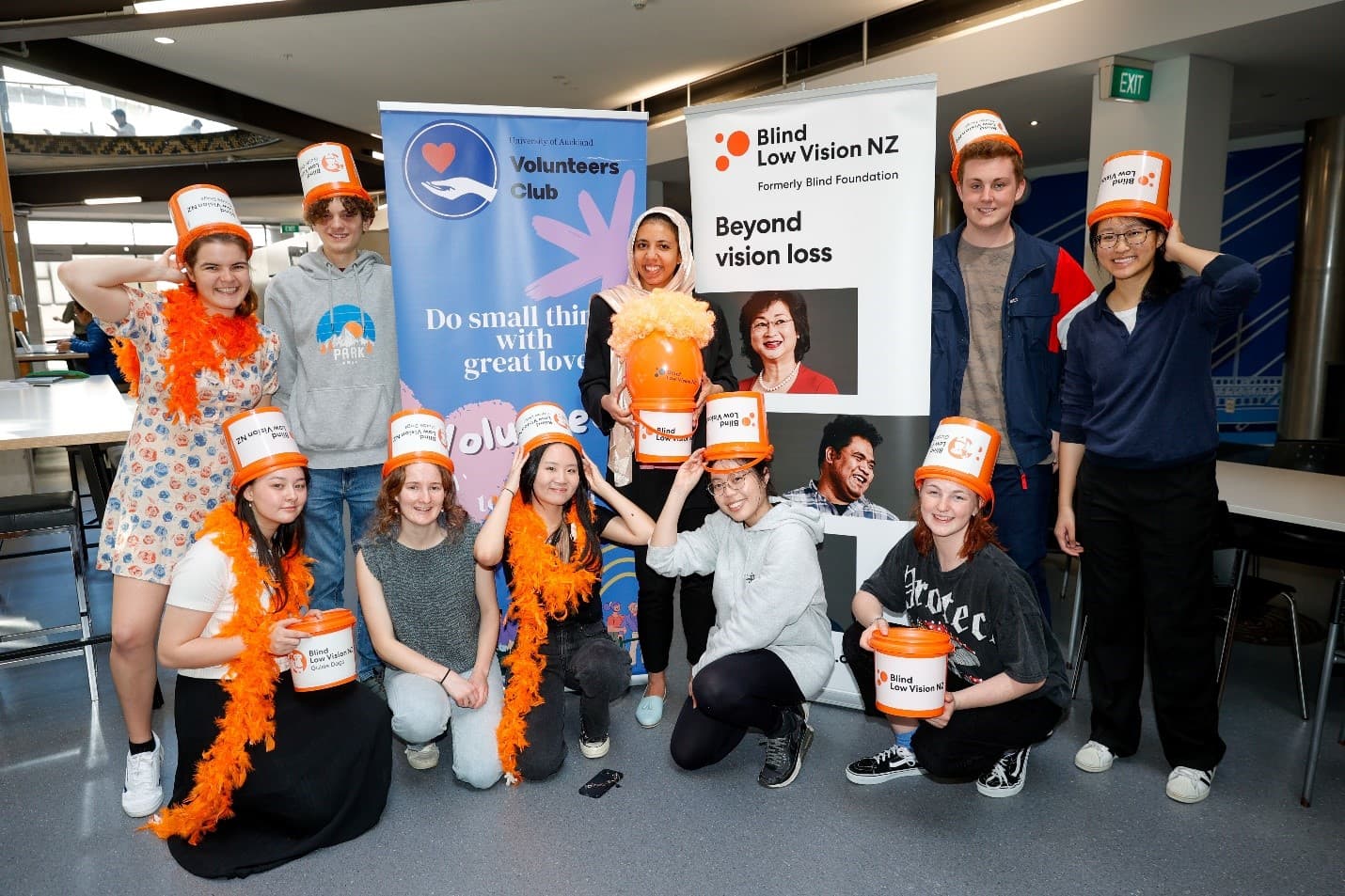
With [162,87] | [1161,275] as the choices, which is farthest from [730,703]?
[162,87]

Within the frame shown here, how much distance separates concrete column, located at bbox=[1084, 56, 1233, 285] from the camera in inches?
226

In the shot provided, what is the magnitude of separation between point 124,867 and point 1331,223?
9.81m

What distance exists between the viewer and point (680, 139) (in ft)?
30.8

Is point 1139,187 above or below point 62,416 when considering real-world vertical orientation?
above

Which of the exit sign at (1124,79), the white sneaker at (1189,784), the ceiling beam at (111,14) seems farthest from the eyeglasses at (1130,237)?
the ceiling beam at (111,14)

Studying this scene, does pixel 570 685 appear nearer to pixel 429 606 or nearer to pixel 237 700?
pixel 429 606

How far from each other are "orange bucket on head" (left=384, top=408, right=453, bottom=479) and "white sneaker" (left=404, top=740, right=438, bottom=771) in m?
0.92

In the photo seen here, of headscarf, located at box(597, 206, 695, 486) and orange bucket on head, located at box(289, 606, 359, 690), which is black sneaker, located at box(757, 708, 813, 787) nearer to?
headscarf, located at box(597, 206, 695, 486)

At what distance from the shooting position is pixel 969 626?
8.14ft

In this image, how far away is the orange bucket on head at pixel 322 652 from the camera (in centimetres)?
221

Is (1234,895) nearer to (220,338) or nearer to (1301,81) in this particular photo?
(220,338)

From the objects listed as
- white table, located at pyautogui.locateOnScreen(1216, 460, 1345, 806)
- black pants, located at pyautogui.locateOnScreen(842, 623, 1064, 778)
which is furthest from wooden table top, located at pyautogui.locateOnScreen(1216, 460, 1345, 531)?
black pants, located at pyautogui.locateOnScreen(842, 623, 1064, 778)

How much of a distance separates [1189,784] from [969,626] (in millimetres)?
802

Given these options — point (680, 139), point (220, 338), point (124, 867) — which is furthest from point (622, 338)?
point (680, 139)
